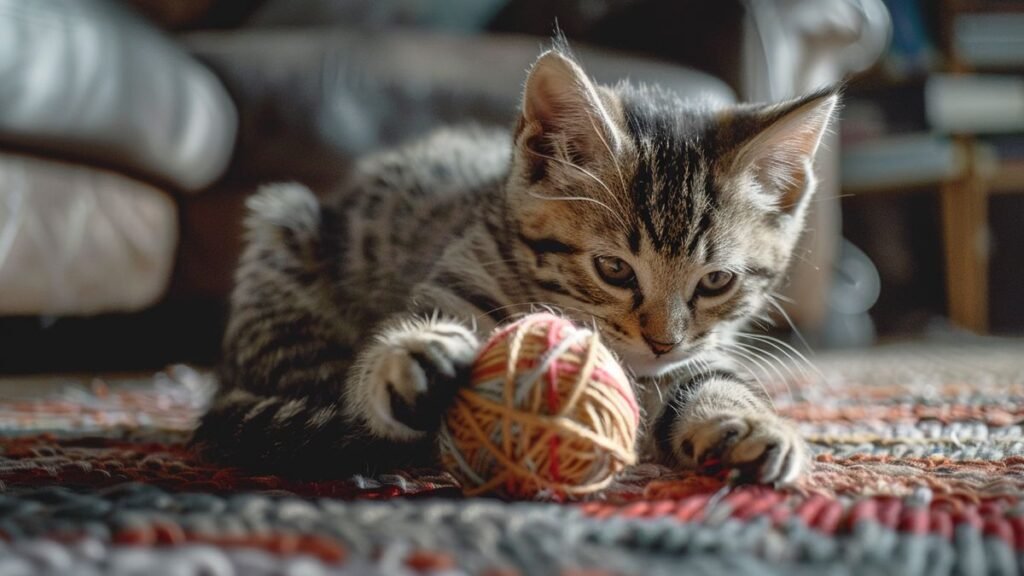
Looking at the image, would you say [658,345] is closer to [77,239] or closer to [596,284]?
[596,284]

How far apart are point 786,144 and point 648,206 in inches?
9.1

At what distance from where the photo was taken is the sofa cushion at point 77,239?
4.32ft

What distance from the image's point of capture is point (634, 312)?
0.88 meters

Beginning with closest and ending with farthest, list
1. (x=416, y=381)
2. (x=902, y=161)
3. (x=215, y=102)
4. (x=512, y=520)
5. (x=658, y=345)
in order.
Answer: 1. (x=512, y=520)
2. (x=416, y=381)
3. (x=658, y=345)
4. (x=215, y=102)
5. (x=902, y=161)

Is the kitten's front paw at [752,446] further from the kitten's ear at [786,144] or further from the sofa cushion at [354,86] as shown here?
the sofa cushion at [354,86]

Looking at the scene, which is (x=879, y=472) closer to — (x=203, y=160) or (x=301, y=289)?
(x=301, y=289)

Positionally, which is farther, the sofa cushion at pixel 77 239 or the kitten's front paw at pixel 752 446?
the sofa cushion at pixel 77 239

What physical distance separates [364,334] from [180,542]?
64 centimetres

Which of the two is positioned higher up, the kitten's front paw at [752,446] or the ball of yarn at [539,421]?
the ball of yarn at [539,421]

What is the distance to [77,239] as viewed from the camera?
1.42 metres

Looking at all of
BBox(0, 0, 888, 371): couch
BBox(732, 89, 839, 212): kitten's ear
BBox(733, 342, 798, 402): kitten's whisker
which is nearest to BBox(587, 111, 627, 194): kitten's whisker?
BBox(732, 89, 839, 212): kitten's ear

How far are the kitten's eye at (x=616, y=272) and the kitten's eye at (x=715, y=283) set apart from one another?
9cm

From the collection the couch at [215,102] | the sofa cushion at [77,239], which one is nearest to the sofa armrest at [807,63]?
the couch at [215,102]

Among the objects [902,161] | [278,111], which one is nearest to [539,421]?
[278,111]
